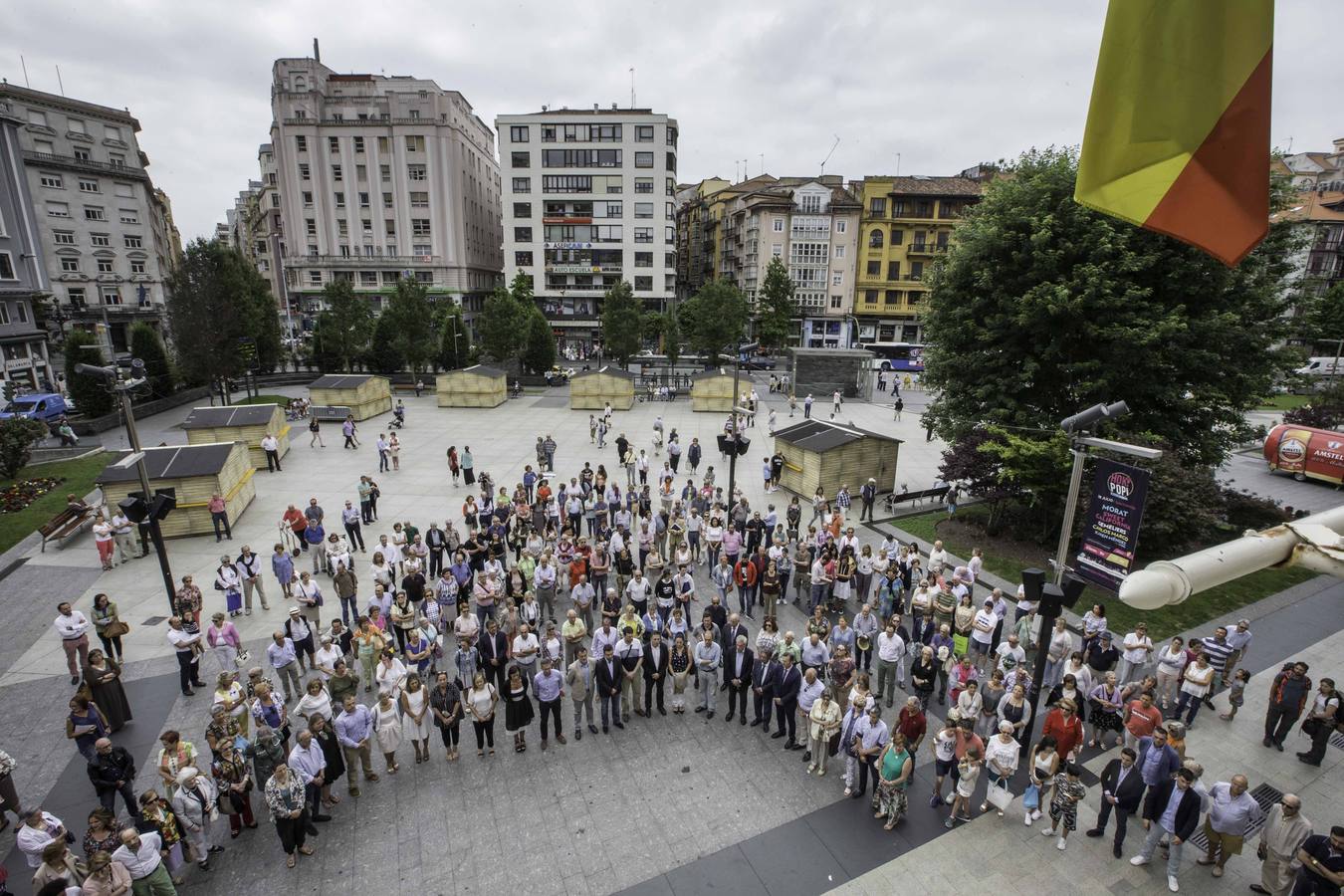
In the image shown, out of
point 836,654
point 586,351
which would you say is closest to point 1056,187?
point 836,654

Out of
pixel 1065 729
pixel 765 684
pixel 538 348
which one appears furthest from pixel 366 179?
pixel 1065 729

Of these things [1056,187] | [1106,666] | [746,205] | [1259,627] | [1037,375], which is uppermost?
[746,205]

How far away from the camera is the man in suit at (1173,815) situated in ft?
23.6

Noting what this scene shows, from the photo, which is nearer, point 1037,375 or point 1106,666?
point 1106,666

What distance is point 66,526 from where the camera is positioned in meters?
17.5

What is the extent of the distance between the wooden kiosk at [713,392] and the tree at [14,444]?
27675 millimetres

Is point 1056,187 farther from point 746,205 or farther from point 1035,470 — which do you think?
point 746,205

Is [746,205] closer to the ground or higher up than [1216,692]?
higher up

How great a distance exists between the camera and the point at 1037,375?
18.2 meters

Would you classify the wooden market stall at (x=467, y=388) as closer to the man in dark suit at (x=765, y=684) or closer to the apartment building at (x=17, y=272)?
the apartment building at (x=17, y=272)

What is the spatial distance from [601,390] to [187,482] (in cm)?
2189

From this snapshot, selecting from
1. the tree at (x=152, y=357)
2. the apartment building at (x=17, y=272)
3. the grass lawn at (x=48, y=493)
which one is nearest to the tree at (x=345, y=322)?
the tree at (x=152, y=357)

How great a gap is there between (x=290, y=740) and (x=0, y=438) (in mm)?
21594

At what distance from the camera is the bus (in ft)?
187
